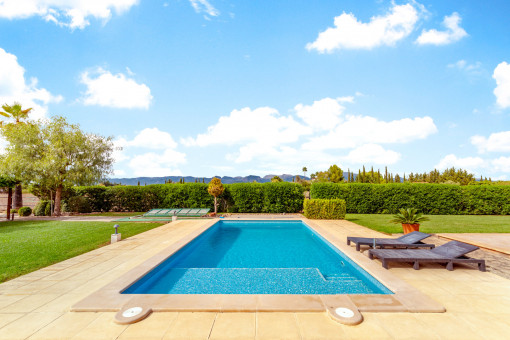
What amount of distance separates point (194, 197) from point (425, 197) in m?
16.8

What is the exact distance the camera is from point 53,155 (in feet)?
53.1

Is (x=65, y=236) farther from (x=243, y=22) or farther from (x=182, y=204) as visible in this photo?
(x=243, y=22)

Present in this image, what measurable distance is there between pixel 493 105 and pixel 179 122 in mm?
19684

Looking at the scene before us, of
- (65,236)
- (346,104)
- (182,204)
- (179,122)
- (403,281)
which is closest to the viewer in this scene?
(403,281)

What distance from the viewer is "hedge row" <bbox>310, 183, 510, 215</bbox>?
57.3 feet

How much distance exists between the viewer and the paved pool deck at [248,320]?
308 centimetres

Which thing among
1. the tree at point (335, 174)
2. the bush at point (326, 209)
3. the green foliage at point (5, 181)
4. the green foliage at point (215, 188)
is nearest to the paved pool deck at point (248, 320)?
the bush at point (326, 209)

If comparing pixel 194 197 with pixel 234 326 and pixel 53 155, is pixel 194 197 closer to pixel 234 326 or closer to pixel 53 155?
pixel 53 155

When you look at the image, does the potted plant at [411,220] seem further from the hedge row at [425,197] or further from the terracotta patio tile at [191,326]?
the terracotta patio tile at [191,326]

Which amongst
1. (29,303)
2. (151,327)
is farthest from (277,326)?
(29,303)

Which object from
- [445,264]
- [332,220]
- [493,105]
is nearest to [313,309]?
[445,264]

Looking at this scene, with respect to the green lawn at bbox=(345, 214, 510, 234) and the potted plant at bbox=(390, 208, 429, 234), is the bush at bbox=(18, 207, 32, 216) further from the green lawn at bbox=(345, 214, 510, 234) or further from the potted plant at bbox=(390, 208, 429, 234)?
the potted plant at bbox=(390, 208, 429, 234)

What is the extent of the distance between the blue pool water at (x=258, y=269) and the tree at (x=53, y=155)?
12206mm

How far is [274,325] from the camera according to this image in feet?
10.7
